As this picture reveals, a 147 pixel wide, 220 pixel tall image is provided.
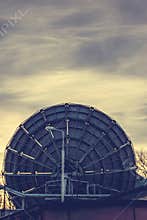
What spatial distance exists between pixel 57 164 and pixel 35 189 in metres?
3.31

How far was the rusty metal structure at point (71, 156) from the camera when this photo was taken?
46719 mm

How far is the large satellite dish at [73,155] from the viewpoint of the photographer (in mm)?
46750

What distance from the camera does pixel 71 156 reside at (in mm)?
47000

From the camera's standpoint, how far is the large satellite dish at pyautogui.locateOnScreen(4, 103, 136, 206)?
46.8 metres

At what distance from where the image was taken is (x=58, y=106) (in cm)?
4878

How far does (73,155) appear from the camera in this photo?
47062 millimetres

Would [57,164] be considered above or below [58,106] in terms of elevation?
below

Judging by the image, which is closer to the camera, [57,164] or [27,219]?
[57,164]

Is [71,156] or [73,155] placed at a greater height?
[73,155]

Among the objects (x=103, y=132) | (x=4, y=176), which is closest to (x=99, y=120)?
(x=103, y=132)

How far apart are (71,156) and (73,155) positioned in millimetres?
226

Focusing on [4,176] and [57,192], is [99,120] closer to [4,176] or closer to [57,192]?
[57,192]

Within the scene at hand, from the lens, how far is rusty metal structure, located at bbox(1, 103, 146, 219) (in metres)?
46.7

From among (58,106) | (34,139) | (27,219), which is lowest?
(27,219)
